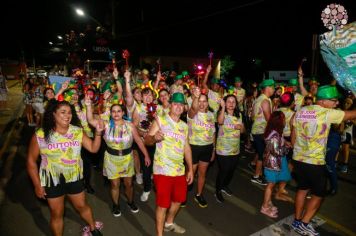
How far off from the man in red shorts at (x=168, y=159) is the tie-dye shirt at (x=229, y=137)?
1322 millimetres

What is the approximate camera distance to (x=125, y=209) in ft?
16.1

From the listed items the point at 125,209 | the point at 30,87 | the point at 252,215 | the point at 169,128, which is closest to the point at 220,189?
the point at 252,215

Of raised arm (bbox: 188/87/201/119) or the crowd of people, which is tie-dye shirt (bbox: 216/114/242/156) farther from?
raised arm (bbox: 188/87/201/119)

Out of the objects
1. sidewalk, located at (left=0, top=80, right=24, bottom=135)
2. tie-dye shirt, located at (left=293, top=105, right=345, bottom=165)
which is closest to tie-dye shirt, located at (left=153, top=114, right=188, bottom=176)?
tie-dye shirt, located at (left=293, top=105, right=345, bottom=165)

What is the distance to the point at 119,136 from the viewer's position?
14.2ft

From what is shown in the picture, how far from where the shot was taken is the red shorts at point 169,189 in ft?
12.1

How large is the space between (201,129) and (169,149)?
1.25 metres

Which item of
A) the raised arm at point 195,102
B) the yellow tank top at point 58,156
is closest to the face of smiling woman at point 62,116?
the yellow tank top at point 58,156

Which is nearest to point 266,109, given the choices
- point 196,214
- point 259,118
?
point 259,118

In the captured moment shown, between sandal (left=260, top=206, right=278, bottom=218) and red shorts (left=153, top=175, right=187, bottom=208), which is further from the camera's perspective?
sandal (left=260, top=206, right=278, bottom=218)

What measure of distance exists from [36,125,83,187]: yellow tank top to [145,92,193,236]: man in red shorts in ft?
3.15

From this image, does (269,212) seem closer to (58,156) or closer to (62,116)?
(58,156)

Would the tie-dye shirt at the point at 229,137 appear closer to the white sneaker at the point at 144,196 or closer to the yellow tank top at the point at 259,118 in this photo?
the yellow tank top at the point at 259,118

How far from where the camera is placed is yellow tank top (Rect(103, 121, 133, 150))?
433 cm
